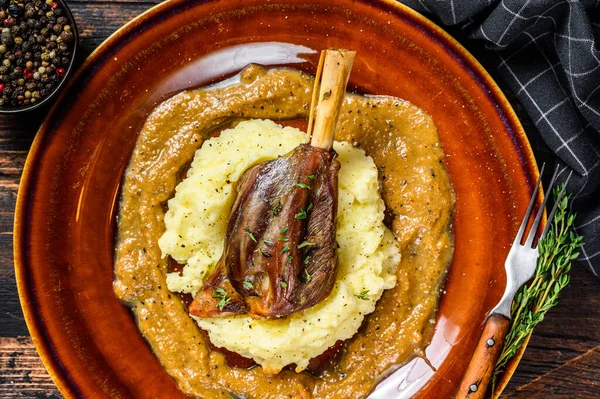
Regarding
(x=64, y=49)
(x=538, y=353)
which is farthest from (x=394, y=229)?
(x=64, y=49)

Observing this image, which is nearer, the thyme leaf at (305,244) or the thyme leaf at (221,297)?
the thyme leaf at (305,244)

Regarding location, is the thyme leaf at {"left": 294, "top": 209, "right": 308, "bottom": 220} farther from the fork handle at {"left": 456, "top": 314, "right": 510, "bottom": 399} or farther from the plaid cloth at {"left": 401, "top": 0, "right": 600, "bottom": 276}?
the plaid cloth at {"left": 401, "top": 0, "right": 600, "bottom": 276}

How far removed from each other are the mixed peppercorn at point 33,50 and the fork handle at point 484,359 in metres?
4.00

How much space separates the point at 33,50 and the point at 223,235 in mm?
2111

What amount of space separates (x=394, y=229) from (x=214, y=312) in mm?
1679

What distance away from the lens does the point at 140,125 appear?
4578mm

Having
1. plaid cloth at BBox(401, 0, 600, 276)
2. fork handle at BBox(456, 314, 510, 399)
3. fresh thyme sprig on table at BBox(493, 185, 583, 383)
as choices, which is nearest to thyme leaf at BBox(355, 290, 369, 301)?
fork handle at BBox(456, 314, 510, 399)

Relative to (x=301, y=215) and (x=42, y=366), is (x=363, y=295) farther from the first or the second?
(x=42, y=366)

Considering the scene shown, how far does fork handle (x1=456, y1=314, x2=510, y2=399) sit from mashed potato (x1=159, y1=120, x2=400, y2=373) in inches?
34.5

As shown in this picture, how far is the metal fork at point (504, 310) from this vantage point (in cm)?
427

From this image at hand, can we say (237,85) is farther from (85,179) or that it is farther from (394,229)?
(394,229)

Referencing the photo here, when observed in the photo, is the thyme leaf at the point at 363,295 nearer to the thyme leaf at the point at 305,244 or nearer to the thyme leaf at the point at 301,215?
the thyme leaf at the point at 305,244

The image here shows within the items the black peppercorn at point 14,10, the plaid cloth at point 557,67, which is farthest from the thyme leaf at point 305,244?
the black peppercorn at point 14,10

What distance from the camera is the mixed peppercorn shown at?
4223 mm
